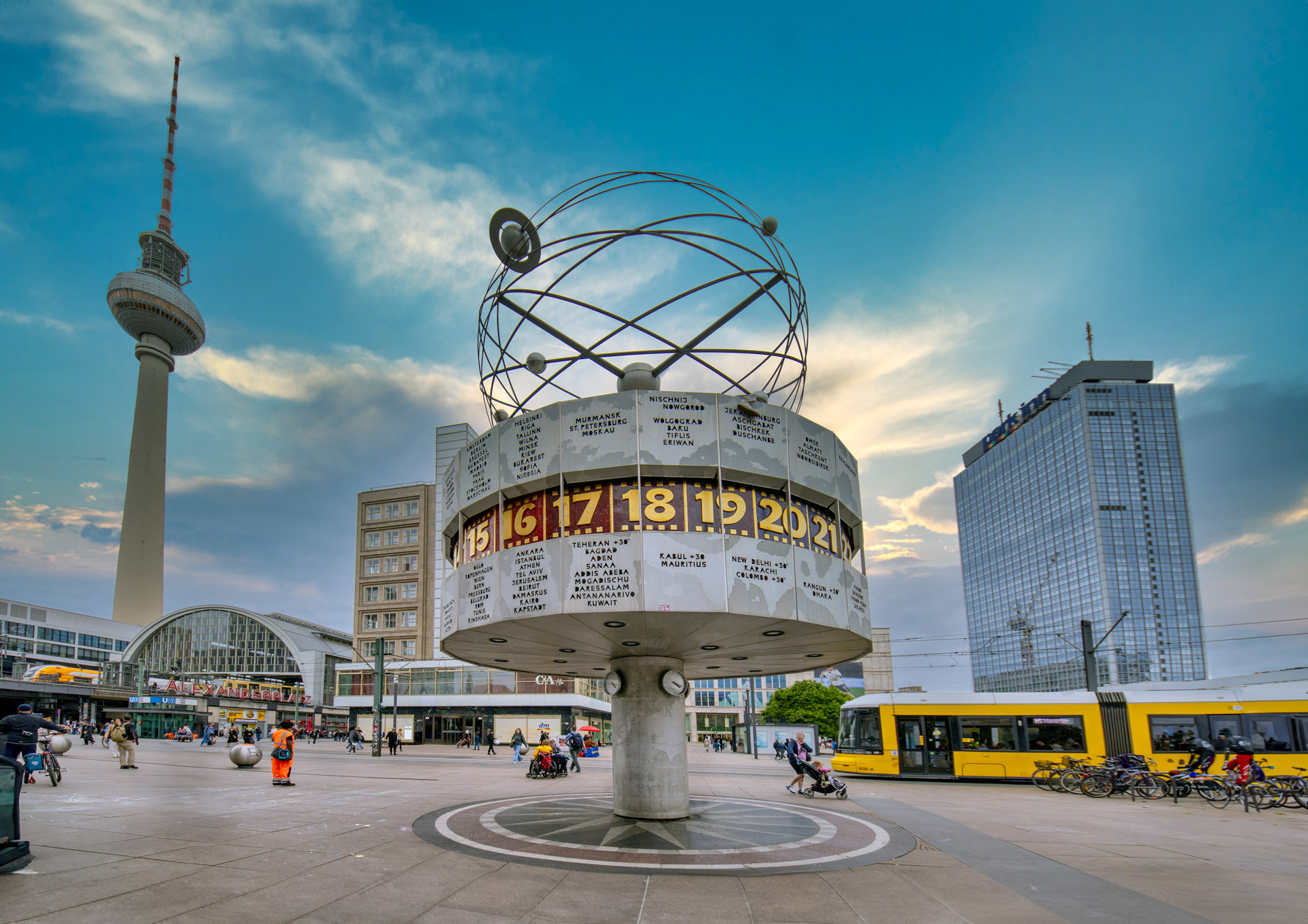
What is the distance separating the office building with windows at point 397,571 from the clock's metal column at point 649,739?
2945 inches

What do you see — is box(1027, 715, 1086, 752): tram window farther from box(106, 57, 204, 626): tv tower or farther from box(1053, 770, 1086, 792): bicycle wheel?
box(106, 57, 204, 626): tv tower

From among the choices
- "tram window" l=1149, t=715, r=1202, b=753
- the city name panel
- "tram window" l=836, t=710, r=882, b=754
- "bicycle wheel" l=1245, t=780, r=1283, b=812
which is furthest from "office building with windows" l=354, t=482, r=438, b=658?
"bicycle wheel" l=1245, t=780, r=1283, b=812

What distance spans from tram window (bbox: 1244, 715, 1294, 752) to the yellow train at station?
24 mm

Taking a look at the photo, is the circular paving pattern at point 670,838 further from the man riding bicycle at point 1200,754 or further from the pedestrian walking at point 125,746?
the pedestrian walking at point 125,746

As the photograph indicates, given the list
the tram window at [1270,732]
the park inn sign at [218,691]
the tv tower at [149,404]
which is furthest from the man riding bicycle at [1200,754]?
the tv tower at [149,404]

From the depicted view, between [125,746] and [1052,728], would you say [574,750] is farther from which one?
[1052,728]

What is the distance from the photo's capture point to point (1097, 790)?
969 inches

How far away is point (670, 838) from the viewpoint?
14.1 m

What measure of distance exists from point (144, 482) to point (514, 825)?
138886 millimetres

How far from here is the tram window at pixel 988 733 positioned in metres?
28.9

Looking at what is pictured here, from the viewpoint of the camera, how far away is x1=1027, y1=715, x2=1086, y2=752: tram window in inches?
1108

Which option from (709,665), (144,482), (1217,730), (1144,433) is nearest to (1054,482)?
(1144,433)

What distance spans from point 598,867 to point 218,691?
82.7m

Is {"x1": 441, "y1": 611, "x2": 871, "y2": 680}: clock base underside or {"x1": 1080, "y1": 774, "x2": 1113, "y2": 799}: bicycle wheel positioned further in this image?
{"x1": 1080, "y1": 774, "x2": 1113, "y2": 799}: bicycle wheel
